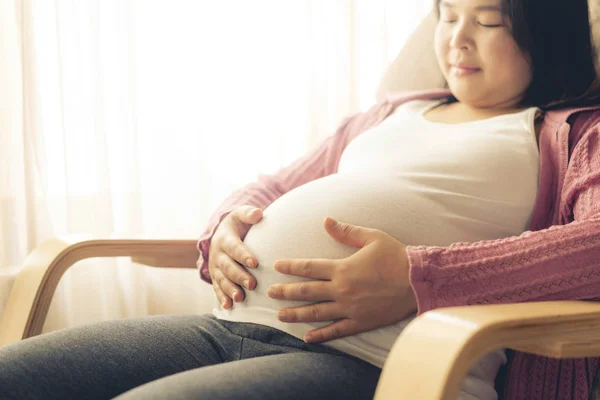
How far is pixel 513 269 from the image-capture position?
807 mm

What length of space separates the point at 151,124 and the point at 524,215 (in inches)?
38.1

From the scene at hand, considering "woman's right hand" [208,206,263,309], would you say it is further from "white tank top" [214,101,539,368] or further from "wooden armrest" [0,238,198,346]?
"wooden armrest" [0,238,198,346]

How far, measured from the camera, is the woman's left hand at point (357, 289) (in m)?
0.87

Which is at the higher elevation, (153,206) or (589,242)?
(589,242)

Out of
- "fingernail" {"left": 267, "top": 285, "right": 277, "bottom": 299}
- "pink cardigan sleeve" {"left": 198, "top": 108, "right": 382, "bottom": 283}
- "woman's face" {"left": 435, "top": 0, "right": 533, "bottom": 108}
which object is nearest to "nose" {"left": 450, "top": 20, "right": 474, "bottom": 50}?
"woman's face" {"left": 435, "top": 0, "right": 533, "bottom": 108}

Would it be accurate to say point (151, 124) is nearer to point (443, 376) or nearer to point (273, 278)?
point (273, 278)

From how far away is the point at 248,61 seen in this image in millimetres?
1781

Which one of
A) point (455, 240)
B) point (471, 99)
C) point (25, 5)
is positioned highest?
point (25, 5)

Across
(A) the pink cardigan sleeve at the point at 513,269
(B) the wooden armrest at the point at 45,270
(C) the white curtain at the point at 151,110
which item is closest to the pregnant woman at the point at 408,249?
(A) the pink cardigan sleeve at the point at 513,269

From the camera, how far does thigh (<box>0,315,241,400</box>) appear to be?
879mm

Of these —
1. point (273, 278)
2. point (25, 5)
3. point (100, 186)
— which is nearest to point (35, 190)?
point (100, 186)

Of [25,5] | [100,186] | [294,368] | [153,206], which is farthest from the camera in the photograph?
[153,206]

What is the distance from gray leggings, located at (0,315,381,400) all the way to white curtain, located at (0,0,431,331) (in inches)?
24.8

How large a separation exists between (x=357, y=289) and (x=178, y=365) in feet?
0.92
